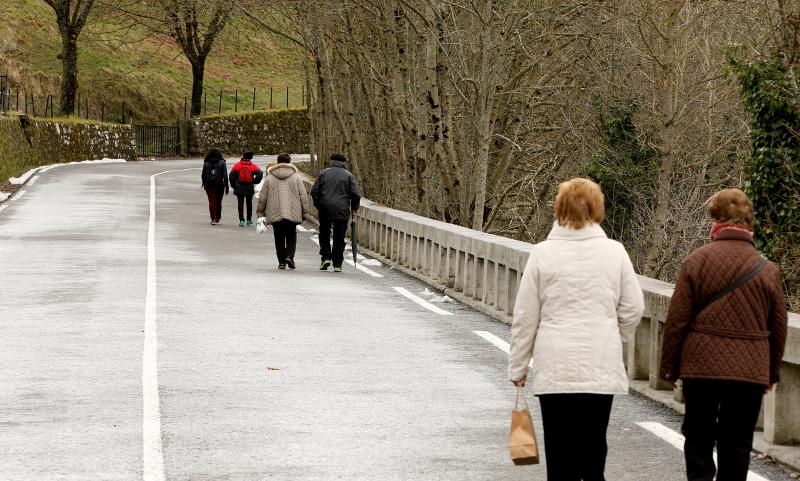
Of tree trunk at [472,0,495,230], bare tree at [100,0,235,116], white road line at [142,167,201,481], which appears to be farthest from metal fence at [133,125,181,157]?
white road line at [142,167,201,481]

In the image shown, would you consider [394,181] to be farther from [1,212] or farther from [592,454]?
[592,454]

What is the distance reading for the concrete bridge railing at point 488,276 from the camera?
25.6ft

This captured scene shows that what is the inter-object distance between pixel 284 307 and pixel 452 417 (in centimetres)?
653

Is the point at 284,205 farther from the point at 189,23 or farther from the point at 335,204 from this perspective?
the point at 189,23

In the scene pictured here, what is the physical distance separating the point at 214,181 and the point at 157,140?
38.6 metres

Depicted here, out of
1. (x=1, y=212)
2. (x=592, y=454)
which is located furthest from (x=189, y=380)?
(x=1, y=212)

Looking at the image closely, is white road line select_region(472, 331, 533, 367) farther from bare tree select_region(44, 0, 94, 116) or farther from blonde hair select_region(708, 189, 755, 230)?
bare tree select_region(44, 0, 94, 116)

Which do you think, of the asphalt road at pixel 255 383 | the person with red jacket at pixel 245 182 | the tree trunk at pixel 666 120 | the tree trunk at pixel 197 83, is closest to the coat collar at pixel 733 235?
the asphalt road at pixel 255 383

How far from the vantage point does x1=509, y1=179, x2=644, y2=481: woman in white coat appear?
561cm

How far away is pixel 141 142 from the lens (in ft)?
214

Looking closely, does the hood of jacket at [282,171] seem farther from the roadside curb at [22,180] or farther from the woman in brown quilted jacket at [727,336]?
the woman in brown quilted jacket at [727,336]

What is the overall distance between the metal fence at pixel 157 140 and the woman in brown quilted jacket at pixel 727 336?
59576 mm

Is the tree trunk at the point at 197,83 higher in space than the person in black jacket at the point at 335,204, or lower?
higher

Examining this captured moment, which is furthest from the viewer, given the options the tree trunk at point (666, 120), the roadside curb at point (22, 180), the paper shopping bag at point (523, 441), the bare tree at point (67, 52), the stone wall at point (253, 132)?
the stone wall at point (253, 132)
